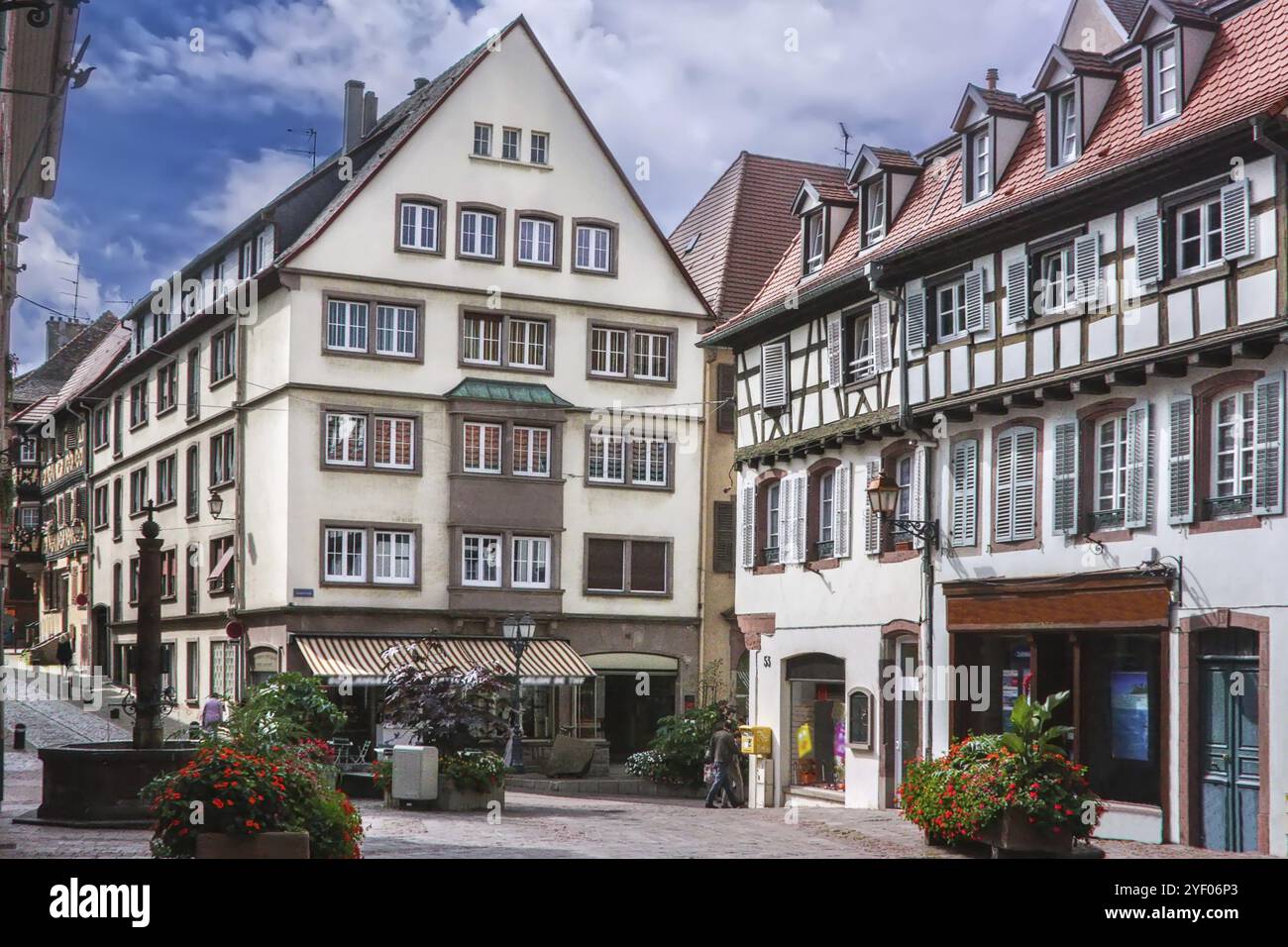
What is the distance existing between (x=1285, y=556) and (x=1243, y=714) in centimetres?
206

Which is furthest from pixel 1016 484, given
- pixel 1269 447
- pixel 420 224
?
pixel 420 224

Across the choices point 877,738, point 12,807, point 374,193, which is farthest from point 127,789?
point 374,193

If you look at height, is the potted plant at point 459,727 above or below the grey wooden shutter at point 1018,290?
below

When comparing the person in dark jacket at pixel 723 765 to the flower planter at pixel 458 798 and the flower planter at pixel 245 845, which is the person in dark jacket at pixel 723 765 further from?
the flower planter at pixel 245 845

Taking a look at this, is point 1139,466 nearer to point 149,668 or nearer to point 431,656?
point 149,668

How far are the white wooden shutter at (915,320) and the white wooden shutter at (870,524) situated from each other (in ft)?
7.46

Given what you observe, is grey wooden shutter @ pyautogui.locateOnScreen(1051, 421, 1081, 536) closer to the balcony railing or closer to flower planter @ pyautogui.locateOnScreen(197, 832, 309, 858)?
flower planter @ pyautogui.locateOnScreen(197, 832, 309, 858)

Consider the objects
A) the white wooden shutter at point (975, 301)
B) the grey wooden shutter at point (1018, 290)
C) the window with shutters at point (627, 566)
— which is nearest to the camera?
the grey wooden shutter at point (1018, 290)

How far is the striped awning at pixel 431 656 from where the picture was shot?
4047 centimetres

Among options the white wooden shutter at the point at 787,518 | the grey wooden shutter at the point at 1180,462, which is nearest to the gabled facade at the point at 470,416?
the white wooden shutter at the point at 787,518

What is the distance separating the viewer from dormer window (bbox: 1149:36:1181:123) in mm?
23453

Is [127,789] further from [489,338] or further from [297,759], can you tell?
[489,338]

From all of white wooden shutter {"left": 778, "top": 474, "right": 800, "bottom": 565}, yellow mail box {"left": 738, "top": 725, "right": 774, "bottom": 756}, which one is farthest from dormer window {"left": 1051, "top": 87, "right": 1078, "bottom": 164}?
yellow mail box {"left": 738, "top": 725, "right": 774, "bottom": 756}

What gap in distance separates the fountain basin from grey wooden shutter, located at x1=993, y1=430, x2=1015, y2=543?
11.7 m
